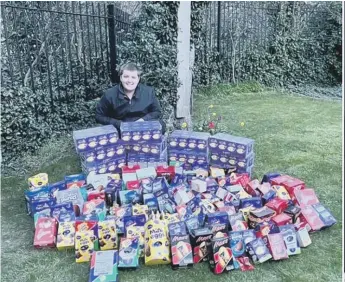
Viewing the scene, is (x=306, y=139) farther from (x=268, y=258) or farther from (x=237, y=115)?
(x=268, y=258)

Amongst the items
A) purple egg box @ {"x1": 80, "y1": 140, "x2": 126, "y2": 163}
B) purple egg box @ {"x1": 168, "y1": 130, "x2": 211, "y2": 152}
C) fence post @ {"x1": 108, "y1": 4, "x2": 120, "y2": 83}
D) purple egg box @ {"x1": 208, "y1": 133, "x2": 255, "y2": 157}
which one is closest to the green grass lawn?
purple egg box @ {"x1": 208, "y1": 133, "x2": 255, "y2": 157}

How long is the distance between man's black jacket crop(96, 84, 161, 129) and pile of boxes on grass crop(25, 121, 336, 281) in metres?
0.43

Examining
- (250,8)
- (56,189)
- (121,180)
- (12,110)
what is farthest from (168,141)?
(250,8)

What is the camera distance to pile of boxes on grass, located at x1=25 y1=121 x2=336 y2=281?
258 centimetres

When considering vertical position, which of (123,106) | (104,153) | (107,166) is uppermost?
(123,106)

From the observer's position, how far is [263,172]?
4.11 m

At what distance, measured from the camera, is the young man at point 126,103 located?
393cm

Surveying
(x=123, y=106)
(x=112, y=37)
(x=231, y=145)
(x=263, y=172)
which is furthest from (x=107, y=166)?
(x=112, y=37)

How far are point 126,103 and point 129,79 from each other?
254 millimetres

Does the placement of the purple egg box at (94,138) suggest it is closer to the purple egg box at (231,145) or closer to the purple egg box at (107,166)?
the purple egg box at (107,166)

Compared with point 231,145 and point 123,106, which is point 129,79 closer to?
point 123,106

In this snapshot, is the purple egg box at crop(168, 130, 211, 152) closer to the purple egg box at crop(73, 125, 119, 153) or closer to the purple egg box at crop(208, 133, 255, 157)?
the purple egg box at crop(208, 133, 255, 157)

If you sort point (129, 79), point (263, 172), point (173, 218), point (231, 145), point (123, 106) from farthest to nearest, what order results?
point (263, 172) → point (123, 106) → point (129, 79) → point (231, 145) → point (173, 218)

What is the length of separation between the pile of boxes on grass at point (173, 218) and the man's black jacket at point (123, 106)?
0.43 metres
